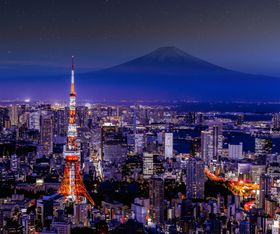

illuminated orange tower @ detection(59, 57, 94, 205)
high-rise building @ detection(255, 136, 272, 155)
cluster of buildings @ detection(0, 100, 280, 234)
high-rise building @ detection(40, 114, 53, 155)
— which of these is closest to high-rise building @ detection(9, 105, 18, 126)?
cluster of buildings @ detection(0, 100, 280, 234)

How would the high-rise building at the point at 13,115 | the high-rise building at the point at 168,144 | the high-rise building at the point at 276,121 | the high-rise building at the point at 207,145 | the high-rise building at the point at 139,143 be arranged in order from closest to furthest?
the high-rise building at the point at 207,145 → the high-rise building at the point at 139,143 → the high-rise building at the point at 168,144 → the high-rise building at the point at 13,115 → the high-rise building at the point at 276,121

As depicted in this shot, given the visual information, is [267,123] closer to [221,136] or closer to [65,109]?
[221,136]

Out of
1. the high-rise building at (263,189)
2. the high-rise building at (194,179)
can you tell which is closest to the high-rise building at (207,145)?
the high-rise building at (194,179)

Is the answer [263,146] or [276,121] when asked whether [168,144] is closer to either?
[263,146]

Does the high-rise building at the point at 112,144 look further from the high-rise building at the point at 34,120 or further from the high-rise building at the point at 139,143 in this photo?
the high-rise building at the point at 34,120

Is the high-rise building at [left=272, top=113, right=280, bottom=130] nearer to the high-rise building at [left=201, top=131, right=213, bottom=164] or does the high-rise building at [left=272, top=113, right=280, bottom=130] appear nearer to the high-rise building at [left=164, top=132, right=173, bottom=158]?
the high-rise building at [left=201, top=131, right=213, bottom=164]

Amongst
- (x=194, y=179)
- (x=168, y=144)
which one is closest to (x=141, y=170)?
(x=194, y=179)
